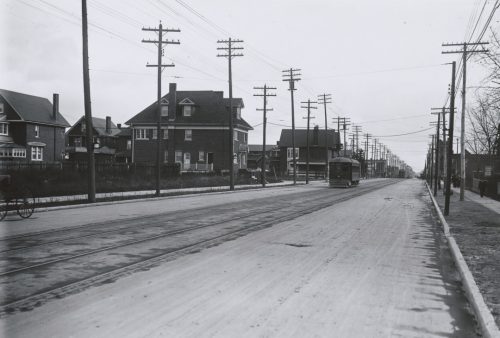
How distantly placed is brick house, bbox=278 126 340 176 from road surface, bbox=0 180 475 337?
91.3 m

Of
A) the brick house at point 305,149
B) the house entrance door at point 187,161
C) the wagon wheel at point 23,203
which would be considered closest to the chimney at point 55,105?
the house entrance door at point 187,161

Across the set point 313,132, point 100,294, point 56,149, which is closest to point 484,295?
point 100,294

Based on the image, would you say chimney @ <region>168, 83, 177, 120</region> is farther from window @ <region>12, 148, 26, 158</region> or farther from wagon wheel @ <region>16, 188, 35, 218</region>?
wagon wheel @ <region>16, 188, 35, 218</region>

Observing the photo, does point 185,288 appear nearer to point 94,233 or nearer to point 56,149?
point 94,233

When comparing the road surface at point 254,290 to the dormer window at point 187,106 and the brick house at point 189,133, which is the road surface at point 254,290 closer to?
the brick house at point 189,133

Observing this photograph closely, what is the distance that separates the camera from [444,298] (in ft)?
23.4

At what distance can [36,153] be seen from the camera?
2304 inches

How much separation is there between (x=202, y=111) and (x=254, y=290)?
61.0 m

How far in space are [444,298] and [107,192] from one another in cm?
2595

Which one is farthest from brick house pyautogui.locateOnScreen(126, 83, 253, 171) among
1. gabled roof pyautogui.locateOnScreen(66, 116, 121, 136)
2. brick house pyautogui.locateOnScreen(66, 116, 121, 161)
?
gabled roof pyautogui.locateOnScreen(66, 116, 121, 136)

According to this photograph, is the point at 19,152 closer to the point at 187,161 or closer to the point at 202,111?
the point at 187,161

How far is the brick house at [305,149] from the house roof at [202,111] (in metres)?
38.0

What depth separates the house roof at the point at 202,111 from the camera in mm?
66000

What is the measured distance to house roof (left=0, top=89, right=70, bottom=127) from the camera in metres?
56.6
